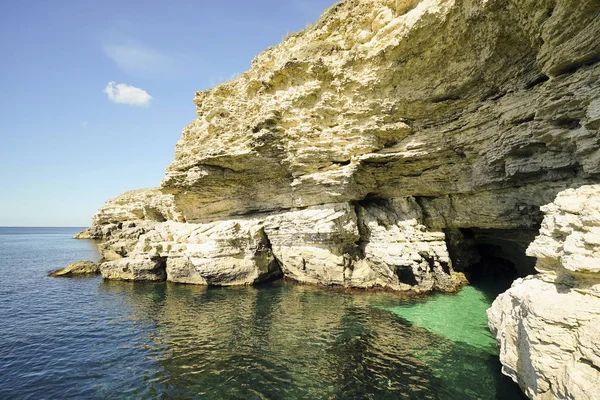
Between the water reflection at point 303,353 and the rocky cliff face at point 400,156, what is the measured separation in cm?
246

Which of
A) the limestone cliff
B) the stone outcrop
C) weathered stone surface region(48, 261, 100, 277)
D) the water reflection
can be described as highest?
the limestone cliff

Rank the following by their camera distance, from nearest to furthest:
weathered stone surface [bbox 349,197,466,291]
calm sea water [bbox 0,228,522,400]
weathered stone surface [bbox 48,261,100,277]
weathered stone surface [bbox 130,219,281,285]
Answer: calm sea water [bbox 0,228,522,400], weathered stone surface [bbox 349,197,466,291], weathered stone surface [bbox 130,219,281,285], weathered stone surface [bbox 48,261,100,277]

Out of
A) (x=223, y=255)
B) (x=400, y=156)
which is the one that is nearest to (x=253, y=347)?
(x=223, y=255)

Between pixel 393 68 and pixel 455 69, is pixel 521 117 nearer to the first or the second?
pixel 455 69

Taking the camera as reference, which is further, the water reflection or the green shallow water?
the green shallow water

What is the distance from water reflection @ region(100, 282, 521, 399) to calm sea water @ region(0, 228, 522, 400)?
49 millimetres

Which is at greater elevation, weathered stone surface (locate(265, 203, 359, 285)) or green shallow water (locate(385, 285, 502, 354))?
weathered stone surface (locate(265, 203, 359, 285))

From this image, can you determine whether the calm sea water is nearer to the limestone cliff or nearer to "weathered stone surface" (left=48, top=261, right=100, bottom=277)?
the limestone cliff

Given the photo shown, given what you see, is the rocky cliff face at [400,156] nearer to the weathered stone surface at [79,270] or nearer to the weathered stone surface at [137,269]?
the weathered stone surface at [137,269]

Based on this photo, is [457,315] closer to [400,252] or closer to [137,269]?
[400,252]

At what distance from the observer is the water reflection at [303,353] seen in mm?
9977

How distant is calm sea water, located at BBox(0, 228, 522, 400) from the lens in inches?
401

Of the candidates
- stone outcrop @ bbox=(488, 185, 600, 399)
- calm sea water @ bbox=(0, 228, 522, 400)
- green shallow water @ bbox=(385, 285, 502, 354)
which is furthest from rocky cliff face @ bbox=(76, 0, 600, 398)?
calm sea water @ bbox=(0, 228, 522, 400)

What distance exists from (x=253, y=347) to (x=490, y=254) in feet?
83.8
